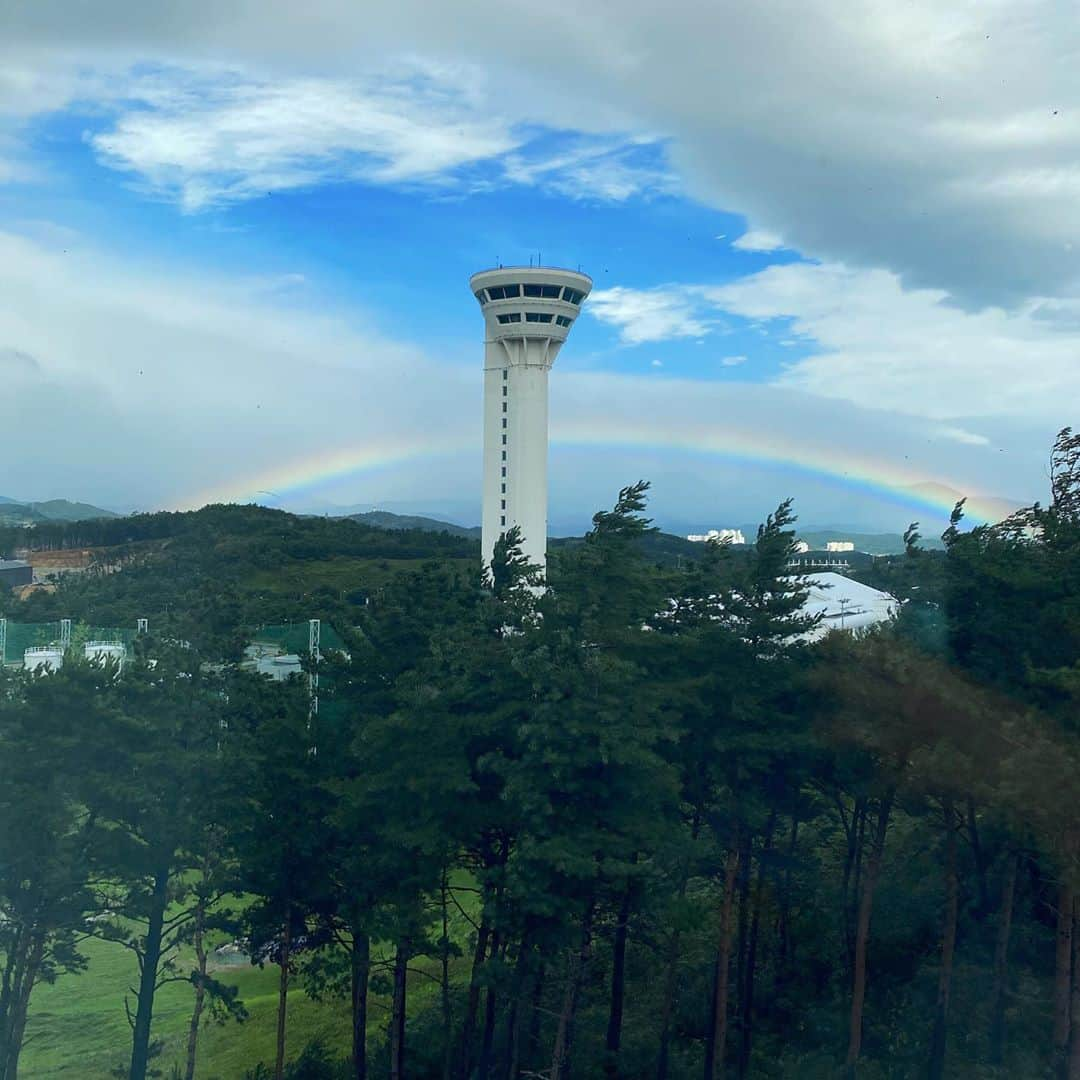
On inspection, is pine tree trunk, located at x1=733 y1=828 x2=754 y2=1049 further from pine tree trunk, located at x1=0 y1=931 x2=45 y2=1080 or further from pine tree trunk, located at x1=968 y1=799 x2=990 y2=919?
pine tree trunk, located at x1=0 y1=931 x2=45 y2=1080

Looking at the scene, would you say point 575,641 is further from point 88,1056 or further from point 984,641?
point 88,1056

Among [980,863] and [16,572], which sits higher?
[16,572]

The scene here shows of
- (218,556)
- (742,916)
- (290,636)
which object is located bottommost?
(742,916)

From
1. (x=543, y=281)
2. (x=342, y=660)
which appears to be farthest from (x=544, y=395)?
(x=342, y=660)

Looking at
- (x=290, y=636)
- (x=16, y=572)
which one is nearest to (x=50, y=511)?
(x=16, y=572)

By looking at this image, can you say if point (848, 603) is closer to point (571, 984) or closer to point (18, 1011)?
point (571, 984)

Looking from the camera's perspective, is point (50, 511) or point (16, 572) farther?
point (50, 511)

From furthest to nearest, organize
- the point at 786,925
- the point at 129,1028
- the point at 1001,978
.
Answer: the point at 129,1028
the point at 786,925
the point at 1001,978
